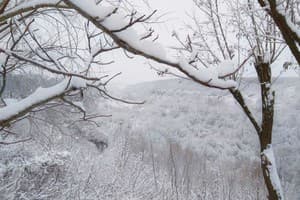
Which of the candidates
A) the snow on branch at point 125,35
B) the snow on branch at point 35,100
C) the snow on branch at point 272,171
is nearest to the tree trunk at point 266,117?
the snow on branch at point 272,171

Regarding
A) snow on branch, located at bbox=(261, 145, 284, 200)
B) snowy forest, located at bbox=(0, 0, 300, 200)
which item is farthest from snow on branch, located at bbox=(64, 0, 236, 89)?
snow on branch, located at bbox=(261, 145, 284, 200)

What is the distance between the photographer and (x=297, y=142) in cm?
1430

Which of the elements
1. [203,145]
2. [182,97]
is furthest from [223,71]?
[182,97]

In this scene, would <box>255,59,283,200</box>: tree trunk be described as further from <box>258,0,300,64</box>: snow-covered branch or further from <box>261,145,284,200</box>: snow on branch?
<box>258,0,300,64</box>: snow-covered branch

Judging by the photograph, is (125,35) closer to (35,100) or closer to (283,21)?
(35,100)

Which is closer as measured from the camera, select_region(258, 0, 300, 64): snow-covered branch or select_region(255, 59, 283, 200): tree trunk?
select_region(258, 0, 300, 64): snow-covered branch

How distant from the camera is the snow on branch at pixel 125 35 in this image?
1.21m

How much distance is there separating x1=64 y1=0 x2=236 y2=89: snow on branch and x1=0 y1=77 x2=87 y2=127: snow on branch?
1.82 ft

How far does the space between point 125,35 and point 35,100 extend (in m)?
0.77

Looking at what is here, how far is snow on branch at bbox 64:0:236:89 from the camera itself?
1.21m

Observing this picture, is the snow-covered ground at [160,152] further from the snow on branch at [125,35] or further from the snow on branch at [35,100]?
the snow on branch at [125,35]

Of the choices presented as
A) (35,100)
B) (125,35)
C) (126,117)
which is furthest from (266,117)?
(126,117)

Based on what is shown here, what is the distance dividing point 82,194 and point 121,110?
713 inches

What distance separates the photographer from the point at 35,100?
1.74 metres
